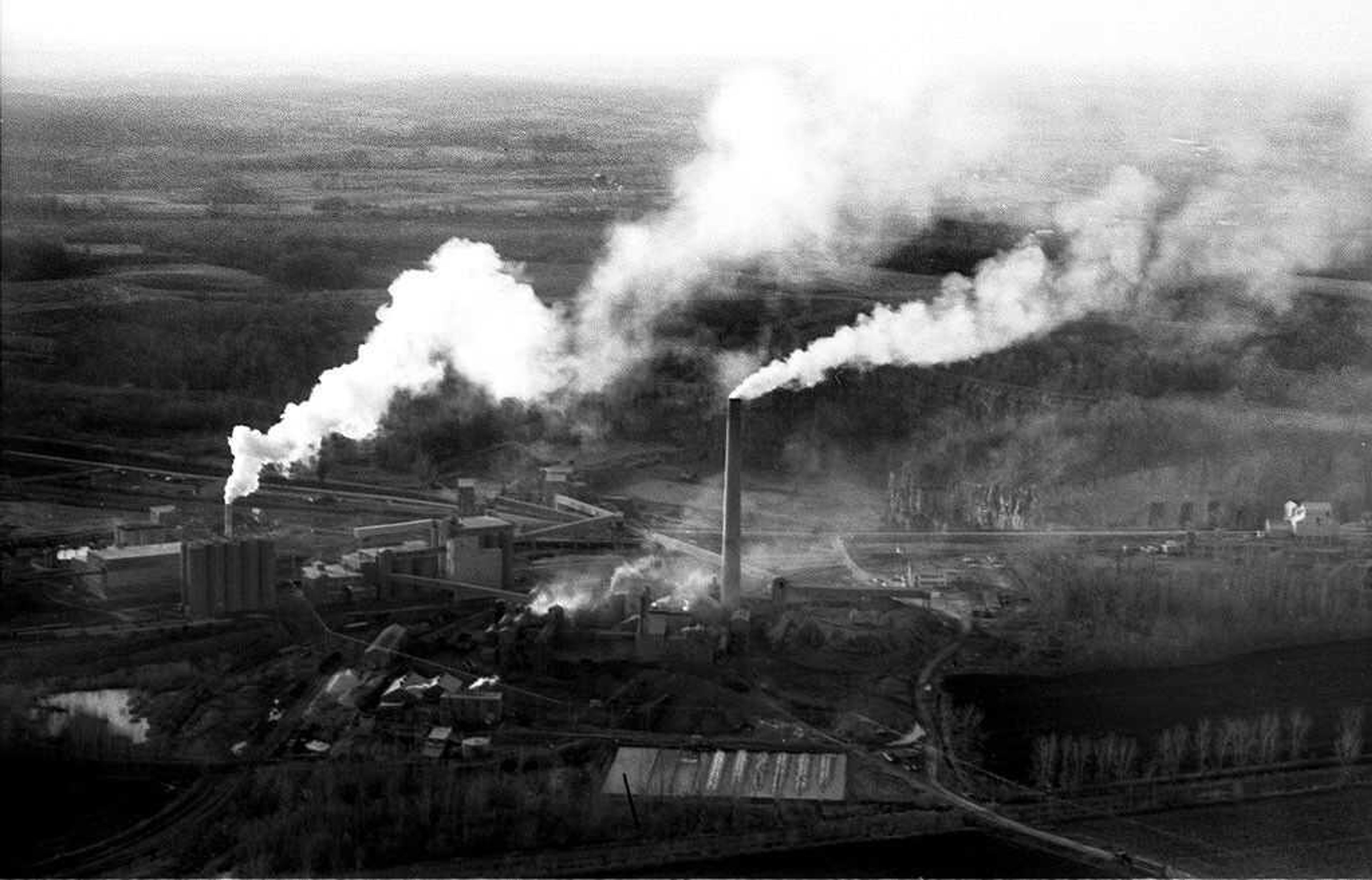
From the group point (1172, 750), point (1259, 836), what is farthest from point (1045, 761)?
point (1259, 836)

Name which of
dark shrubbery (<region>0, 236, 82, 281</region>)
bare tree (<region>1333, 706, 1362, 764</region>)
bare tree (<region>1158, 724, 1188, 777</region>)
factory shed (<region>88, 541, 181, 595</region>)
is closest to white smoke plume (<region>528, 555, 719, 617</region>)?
factory shed (<region>88, 541, 181, 595</region>)

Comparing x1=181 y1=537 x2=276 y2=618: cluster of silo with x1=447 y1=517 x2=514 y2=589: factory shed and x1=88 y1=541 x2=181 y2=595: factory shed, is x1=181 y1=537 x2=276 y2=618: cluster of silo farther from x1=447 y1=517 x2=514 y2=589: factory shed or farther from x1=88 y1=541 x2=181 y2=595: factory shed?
x1=447 y1=517 x2=514 y2=589: factory shed

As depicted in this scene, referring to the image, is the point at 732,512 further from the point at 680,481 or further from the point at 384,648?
the point at 680,481

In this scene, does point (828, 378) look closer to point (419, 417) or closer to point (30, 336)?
point (419, 417)

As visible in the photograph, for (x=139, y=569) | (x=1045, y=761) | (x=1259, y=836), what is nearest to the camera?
(x=1259, y=836)

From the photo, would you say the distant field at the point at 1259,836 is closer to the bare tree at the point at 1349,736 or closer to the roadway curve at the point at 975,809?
the roadway curve at the point at 975,809

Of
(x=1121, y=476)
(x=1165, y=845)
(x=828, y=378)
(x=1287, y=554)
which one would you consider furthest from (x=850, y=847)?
(x=828, y=378)
